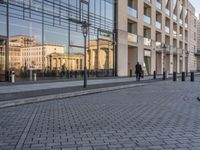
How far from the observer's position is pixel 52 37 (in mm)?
26203

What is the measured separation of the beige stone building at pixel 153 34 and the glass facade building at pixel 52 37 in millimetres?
3973

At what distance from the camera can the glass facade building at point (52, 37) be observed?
22.0m

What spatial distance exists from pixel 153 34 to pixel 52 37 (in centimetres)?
2562

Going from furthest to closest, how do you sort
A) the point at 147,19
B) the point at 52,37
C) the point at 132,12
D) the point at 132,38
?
the point at 147,19, the point at 132,38, the point at 132,12, the point at 52,37

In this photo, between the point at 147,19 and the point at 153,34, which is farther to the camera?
the point at 153,34

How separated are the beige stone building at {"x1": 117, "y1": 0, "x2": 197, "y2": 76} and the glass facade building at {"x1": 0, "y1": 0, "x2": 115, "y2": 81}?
3.97 m

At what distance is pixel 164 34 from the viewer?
54.3 meters

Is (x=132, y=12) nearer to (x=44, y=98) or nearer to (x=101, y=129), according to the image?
(x=44, y=98)

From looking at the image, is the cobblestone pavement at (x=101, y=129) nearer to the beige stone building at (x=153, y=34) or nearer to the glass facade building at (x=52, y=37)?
the glass facade building at (x=52, y=37)

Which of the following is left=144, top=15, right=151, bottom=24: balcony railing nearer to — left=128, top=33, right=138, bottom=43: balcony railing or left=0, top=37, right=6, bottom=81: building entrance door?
left=128, top=33, right=138, bottom=43: balcony railing

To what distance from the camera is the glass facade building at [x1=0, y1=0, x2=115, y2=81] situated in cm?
2198

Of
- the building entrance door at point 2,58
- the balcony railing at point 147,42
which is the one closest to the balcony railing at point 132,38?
the balcony railing at point 147,42

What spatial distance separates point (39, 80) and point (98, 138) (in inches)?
752

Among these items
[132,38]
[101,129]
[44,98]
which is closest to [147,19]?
[132,38]
